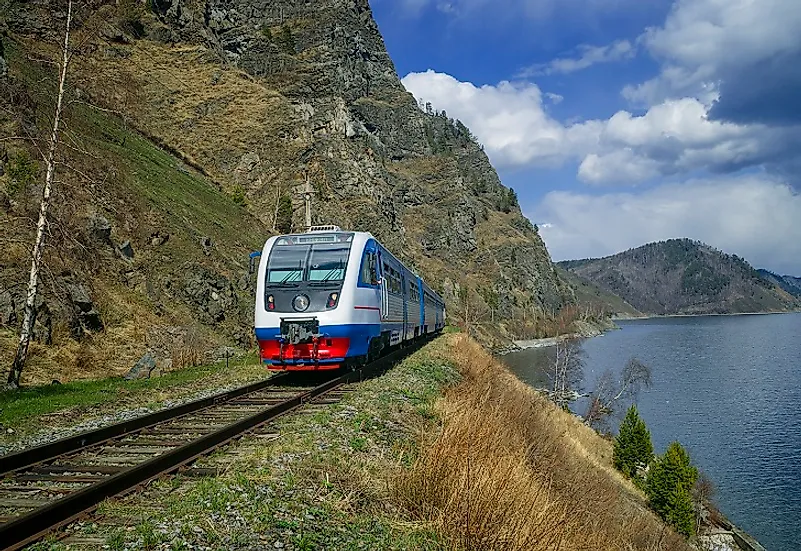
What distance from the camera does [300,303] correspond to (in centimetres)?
1358

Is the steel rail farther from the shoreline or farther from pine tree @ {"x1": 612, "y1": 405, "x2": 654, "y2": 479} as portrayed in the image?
the shoreline

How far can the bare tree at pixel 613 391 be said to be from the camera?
4345cm

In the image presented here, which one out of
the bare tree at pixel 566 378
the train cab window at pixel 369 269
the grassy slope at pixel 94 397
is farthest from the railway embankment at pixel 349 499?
the bare tree at pixel 566 378

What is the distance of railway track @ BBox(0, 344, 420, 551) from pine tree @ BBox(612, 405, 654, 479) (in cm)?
2627

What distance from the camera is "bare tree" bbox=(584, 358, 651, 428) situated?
43.5 m

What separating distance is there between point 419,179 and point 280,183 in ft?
293

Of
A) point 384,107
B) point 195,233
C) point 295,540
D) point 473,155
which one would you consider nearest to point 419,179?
point 384,107

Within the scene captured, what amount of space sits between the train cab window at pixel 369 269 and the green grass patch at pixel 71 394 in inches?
211

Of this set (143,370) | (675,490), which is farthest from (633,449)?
(143,370)

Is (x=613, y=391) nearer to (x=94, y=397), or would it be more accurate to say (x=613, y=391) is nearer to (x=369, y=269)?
(x=369, y=269)

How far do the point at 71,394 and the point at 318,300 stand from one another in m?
6.01

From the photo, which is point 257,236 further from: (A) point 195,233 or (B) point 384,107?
(B) point 384,107

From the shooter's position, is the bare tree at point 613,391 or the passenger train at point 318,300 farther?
the bare tree at point 613,391

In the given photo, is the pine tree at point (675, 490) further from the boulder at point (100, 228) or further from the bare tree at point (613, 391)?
the boulder at point (100, 228)
